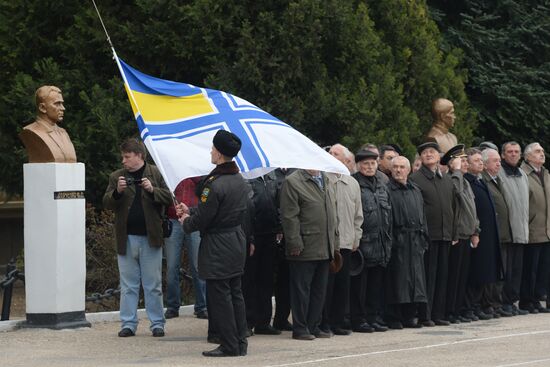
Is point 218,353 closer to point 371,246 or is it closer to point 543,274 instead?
point 371,246

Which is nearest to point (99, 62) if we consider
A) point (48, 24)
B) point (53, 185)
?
point (48, 24)

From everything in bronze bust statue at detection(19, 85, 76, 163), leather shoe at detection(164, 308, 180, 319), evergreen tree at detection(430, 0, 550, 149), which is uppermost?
evergreen tree at detection(430, 0, 550, 149)

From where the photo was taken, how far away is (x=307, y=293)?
1427 cm

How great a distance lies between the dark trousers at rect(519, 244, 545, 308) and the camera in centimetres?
1755

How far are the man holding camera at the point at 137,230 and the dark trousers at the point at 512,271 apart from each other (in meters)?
4.95

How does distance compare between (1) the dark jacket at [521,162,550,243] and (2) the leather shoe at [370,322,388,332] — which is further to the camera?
(1) the dark jacket at [521,162,550,243]

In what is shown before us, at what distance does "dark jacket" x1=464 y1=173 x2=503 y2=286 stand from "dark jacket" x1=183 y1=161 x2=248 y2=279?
4735 mm

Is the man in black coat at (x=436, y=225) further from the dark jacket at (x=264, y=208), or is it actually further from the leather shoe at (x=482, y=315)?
the dark jacket at (x=264, y=208)

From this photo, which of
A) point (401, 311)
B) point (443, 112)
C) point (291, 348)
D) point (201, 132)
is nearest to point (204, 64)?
point (443, 112)

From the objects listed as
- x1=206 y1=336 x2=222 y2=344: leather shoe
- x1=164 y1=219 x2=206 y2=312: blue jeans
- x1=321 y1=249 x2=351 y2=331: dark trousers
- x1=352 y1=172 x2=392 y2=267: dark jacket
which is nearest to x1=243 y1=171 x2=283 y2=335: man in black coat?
x1=321 y1=249 x2=351 y2=331: dark trousers

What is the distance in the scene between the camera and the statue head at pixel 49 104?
15.0 meters

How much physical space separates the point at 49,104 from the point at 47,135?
34cm

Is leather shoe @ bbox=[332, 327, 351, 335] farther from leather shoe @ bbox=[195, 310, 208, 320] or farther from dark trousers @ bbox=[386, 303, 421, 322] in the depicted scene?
leather shoe @ bbox=[195, 310, 208, 320]

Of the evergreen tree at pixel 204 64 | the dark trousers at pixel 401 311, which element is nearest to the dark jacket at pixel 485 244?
the dark trousers at pixel 401 311
